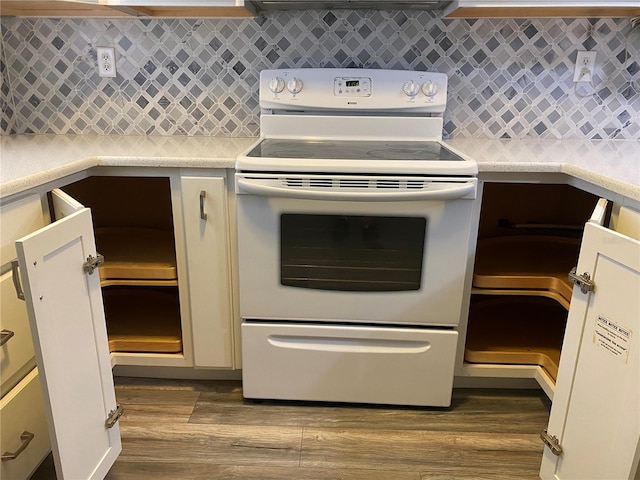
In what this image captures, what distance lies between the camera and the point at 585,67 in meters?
1.89

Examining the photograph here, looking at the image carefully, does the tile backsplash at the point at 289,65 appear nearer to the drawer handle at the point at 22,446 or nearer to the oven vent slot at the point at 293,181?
the oven vent slot at the point at 293,181

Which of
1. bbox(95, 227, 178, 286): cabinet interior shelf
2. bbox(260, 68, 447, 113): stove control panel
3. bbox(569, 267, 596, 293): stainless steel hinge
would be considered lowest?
bbox(95, 227, 178, 286): cabinet interior shelf

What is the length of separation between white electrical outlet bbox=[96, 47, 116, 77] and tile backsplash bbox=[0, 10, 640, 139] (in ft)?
0.08

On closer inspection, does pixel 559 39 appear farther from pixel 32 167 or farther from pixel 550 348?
pixel 32 167

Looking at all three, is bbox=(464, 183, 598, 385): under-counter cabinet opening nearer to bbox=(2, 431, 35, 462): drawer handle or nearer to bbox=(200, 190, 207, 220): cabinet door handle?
bbox=(200, 190, 207, 220): cabinet door handle

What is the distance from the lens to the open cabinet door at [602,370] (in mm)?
1004

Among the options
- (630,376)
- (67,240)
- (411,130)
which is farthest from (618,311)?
(67,240)

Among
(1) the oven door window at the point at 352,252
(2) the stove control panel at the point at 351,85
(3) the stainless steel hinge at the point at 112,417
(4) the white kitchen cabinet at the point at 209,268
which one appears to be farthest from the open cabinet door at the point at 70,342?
(2) the stove control panel at the point at 351,85

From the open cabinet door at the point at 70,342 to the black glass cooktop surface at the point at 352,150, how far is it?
0.59 metres

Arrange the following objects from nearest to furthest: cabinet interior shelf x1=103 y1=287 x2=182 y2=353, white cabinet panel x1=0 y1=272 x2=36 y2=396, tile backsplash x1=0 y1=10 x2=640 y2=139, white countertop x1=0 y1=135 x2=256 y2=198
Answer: white cabinet panel x1=0 y1=272 x2=36 y2=396, white countertop x1=0 y1=135 x2=256 y2=198, cabinet interior shelf x1=103 y1=287 x2=182 y2=353, tile backsplash x1=0 y1=10 x2=640 y2=139

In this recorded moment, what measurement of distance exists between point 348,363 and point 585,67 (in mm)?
1411

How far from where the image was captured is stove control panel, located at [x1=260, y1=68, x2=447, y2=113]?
181cm

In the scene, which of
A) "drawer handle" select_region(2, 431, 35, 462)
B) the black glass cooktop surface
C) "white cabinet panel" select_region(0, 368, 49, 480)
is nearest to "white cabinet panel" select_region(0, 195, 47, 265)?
"white cabinet panel" select_region(0, 368, 49, 480)

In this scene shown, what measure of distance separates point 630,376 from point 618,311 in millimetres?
130
